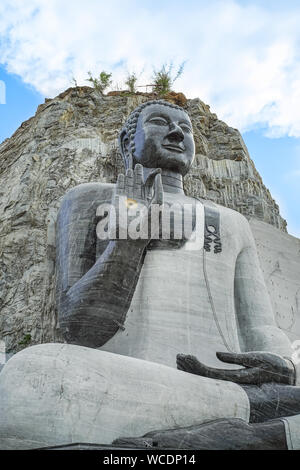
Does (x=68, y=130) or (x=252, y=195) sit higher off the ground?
(x=68, y=130)

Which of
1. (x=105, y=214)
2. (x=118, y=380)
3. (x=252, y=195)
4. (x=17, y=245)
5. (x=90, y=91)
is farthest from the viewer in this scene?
(x=90, y=91)

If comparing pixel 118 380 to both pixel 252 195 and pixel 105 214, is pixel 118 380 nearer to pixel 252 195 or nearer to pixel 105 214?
pixel 105 214

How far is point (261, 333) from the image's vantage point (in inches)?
203

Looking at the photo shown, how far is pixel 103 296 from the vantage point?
4.61 meters

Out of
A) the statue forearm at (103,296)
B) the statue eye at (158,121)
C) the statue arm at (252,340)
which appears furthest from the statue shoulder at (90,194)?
the statue arm at (252,340)

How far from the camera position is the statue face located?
19.6ft

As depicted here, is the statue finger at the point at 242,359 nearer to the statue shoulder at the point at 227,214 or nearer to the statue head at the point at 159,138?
the statue shoulder at the point at 227,214

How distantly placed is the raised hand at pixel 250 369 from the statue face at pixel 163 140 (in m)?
2.26

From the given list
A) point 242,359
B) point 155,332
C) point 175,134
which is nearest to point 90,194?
point 175,134

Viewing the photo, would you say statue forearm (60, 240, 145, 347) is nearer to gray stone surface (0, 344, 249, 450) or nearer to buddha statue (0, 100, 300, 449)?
buddha statue (0, 100, 300, 449)

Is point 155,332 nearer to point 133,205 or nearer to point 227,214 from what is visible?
point 133,205
